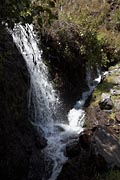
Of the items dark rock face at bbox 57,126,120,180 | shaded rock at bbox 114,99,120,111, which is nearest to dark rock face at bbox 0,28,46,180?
dark rock face at bbox 57,126,120,180

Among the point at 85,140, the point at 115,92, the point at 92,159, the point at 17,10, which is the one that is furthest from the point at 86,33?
the point at 17,10

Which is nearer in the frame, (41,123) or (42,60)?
(41,123)

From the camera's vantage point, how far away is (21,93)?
26.9ft

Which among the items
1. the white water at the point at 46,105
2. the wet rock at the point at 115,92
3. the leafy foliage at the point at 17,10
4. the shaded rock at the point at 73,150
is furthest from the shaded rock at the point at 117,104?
the leafy foliage at the point at 17,10

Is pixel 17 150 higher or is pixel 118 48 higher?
pixel 118 48

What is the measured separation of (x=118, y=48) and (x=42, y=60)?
448cm

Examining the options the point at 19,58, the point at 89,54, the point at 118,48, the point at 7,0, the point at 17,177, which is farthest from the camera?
the point at 118,48

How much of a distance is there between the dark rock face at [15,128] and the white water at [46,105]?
44cm

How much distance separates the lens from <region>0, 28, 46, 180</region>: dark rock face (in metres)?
6.72

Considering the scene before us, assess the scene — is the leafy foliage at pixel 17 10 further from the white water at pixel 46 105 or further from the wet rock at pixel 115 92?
the wet rock at pixel 115 92

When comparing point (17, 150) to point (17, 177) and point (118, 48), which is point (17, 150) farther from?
point (118, 48)

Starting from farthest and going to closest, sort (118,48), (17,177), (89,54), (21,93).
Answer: (118,48) < (89,54) < (21,93) < (17,177)

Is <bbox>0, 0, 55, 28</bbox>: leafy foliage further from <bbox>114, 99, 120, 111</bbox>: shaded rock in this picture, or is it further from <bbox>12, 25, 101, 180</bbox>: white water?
<bbox>114, 99, 120, 111</bbox>: shaded rock

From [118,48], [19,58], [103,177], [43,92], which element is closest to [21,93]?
[19,58]
